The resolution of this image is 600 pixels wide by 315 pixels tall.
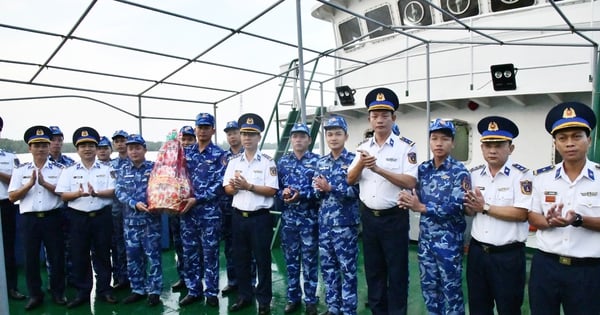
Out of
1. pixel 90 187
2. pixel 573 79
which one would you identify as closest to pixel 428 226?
pixel 90 187

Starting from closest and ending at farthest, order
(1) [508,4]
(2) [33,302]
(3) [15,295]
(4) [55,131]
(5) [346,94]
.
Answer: (2) [33,302]
(3) [15,295]
(4) [55,131]
(1) [508,4]
(5) [346,94]

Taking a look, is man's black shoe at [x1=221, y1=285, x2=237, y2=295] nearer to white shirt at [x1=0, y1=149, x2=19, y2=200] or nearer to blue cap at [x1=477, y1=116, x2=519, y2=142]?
white shirt at [x1=0, y1=149, x2=19, y2=200]

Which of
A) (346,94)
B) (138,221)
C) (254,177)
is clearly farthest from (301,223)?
(346,94)

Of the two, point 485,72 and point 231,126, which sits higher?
point 485,72

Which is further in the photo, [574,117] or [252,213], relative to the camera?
[252,213]

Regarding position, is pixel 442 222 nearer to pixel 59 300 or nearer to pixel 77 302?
pixel 77 302

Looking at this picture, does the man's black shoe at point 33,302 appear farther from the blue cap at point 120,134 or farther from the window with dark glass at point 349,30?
the window with dark glass at point 349,30

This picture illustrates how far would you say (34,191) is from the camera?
13.1 ft

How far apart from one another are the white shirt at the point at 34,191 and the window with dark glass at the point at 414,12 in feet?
20.9

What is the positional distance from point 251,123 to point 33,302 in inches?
111

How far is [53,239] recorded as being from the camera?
4059mm

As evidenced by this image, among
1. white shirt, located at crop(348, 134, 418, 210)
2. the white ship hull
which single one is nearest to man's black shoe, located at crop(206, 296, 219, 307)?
white shirt, located at crop(348, 134, 418, 210)

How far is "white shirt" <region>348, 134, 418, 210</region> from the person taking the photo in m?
3.01

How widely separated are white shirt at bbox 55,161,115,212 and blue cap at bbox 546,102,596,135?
3.86 meters
